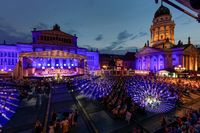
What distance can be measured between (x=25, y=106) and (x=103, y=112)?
10953 mm

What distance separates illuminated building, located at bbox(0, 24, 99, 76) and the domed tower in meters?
49.3

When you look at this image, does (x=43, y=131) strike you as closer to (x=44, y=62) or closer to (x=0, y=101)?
(x=0, y=101)

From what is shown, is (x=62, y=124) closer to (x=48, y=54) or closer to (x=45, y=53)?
(x=48, y=54)

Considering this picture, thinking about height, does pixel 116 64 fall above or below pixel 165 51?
below

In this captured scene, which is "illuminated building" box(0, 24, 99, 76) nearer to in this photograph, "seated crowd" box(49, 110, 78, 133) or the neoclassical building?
"seated crowd" box(49, 110, 78, 133)

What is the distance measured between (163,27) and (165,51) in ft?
61.0

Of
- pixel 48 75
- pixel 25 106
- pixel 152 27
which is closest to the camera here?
pixel 25 106

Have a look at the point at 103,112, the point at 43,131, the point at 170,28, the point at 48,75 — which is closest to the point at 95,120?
the point at 103,112

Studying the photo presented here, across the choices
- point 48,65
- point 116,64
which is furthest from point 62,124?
point 116,64

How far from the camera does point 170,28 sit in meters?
78.4

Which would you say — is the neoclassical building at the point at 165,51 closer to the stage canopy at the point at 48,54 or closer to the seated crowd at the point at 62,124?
the stage canopy at the point at 48,54

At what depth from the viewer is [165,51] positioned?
69.5 meters

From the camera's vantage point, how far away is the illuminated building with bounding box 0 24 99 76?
155ft

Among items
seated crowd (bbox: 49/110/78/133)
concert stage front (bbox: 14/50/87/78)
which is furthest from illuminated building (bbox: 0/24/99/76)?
seated crowd (bbox: 49/110/78/133)
